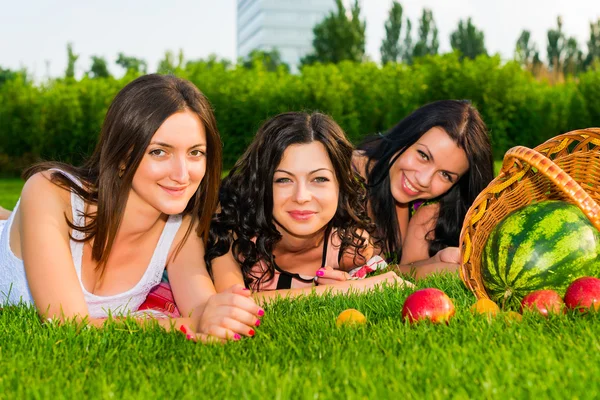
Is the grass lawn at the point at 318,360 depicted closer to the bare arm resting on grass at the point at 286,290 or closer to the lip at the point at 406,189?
the bare arm resting on grass at the point at 286,290

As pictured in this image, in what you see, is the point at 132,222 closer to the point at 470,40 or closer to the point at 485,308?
the point at 485,308

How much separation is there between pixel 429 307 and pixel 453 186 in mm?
2444

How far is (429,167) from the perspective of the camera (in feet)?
15.3

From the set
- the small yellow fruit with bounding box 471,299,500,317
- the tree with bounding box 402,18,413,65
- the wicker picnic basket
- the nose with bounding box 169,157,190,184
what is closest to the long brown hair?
the nose with bounding box 169,157,190,184

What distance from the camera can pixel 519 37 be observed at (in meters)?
52.4

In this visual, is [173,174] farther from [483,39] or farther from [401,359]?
[483,39]

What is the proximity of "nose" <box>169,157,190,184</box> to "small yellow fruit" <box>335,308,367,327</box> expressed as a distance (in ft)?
3.42

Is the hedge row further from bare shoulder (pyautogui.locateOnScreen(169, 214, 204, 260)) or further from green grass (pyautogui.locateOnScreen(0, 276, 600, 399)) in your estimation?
green grass (pyautogui.locateOnScreen(0, 276, 600, 399))

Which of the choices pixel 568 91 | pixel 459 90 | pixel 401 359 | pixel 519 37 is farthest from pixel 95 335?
pixel 519 37

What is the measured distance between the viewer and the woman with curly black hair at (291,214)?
379cm

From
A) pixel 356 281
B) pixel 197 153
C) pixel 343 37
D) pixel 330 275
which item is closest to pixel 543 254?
pixel 356 281

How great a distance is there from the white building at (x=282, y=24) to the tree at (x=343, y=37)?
67.3 m

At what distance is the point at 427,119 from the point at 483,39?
45050mm

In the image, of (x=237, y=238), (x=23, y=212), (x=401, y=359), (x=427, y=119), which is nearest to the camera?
(x=401, y=359)
